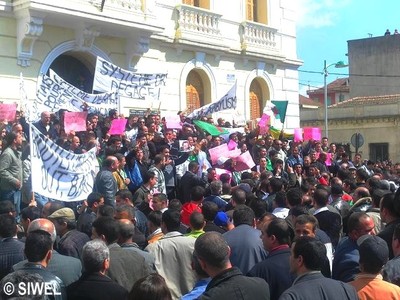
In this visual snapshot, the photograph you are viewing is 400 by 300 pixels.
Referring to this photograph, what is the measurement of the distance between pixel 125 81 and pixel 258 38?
8937 millimetres

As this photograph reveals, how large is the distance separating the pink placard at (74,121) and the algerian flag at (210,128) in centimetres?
437

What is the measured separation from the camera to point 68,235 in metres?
6.52

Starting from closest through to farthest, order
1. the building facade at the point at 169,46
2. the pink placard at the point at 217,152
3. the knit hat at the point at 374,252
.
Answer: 1. the knit hat at the point at 374,252
2. the pink placard at the point at 217,152
3. the building facade at the point at 169,46

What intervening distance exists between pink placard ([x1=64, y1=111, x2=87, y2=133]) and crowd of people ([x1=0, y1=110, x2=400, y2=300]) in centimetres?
21

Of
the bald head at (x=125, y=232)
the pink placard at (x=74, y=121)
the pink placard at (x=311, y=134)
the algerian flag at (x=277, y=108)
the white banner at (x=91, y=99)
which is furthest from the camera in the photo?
the algerian flag at (x=277, y=108)

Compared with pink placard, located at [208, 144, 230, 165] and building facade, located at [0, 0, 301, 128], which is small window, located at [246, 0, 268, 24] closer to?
building facade, located at [0, 0, 301, 128]

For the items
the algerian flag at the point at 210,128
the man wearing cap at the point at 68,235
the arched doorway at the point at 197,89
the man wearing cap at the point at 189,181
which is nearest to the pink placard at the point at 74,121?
the man wearing cap at the point at 189,181

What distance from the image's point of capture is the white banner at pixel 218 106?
57.1 ft

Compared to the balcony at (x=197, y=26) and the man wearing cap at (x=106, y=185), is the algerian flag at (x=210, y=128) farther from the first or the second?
the man wearing cap at (x=106, y=185)

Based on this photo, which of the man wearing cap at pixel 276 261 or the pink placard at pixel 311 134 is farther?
the pink placard at pixel 311 134

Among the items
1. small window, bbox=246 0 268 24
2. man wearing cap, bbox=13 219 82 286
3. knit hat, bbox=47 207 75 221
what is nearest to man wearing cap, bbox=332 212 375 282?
man wearing cap, bbox=13 219 82 286

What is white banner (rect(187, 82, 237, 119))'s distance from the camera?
17.4 meters

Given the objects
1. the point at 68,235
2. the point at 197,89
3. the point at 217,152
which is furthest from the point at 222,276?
the point at 197,89

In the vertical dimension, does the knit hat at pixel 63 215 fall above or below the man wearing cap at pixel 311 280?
above
